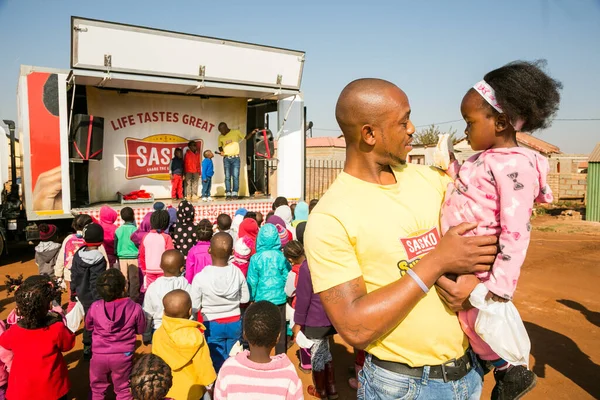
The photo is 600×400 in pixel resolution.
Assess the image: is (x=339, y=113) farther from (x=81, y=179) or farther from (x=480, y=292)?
(x=81, y=179)

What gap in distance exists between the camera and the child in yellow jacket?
9.80 ft

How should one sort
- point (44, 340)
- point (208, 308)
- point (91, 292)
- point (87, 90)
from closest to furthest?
point (44, 340)
point (208, 308)
point (91, 292)
point (87, 90)

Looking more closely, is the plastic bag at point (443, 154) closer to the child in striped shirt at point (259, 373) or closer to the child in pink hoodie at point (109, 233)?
the child in striped shirt at point (259, 373)

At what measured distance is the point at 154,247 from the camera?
5.23 metres

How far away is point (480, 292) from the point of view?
1564mm

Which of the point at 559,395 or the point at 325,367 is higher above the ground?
the point at 325,367

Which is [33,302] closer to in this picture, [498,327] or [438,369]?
[438,369]

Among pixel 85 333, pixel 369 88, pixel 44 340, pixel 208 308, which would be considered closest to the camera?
pixel 369 88

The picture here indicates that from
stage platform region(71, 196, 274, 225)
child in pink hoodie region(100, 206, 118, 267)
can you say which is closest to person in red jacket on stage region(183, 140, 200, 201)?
stage platform region(71, 196, 274, 225)

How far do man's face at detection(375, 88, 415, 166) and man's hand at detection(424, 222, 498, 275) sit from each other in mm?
382

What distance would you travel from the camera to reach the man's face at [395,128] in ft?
5.43

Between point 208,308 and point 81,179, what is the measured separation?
8791 millimetres

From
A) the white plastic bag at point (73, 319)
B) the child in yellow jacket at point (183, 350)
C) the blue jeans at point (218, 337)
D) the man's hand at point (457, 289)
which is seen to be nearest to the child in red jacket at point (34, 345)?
the white plastic bag at point (73, 319)

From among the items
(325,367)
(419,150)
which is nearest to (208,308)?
(325,367)
